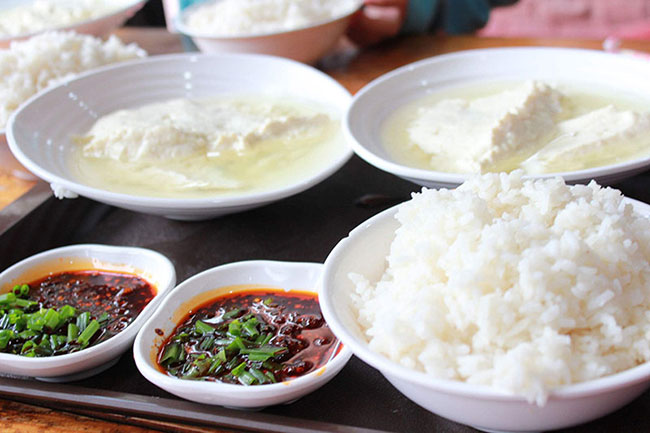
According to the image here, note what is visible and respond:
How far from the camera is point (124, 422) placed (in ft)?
4.16

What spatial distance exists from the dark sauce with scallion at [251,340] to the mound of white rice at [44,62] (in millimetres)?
1272

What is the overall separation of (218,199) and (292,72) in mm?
1011

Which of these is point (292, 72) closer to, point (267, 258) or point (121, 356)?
point (267, 258)

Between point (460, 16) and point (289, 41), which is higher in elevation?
point (289, 41)

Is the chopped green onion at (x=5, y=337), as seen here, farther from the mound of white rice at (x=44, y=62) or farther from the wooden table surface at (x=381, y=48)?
the wooden table surface at (x=381, y=48)

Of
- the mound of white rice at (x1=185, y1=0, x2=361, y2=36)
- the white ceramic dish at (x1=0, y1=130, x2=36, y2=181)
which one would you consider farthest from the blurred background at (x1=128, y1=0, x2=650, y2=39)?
the white ceramic dish at (x1=0, y1=130, x2=36, y2=181)

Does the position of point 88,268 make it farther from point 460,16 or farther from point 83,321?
point 460,16

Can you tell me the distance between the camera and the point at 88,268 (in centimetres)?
171

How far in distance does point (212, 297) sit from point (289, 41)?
5.36 ft

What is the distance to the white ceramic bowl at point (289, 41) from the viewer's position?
283 cm

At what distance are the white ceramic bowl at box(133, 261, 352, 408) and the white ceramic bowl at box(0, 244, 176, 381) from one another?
2.3 inches

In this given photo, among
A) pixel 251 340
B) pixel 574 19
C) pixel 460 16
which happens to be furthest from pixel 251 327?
pixel 574 19

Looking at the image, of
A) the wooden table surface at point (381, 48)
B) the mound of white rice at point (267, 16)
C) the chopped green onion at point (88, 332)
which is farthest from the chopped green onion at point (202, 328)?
the mound of white rice at point (267, 16)

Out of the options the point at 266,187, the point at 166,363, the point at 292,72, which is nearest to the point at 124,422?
the point at 166,363
